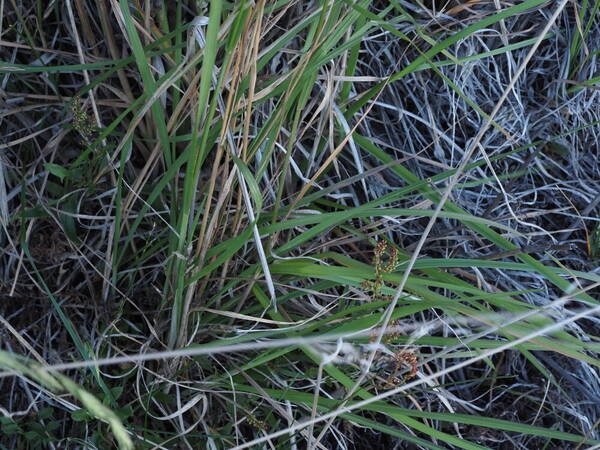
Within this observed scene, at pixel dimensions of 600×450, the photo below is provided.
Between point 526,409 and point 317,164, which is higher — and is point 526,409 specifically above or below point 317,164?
below

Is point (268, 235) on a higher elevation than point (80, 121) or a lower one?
lower

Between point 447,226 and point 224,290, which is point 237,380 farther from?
point 447,226

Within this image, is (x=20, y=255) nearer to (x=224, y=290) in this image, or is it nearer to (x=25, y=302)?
(x=25, y=302)

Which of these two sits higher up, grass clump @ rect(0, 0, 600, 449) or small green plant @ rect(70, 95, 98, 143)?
small green plant @ rect(70, 95, 98, 143)

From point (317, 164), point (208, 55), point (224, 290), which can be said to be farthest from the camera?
point (317, 164)

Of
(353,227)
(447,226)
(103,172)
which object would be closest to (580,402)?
(447,226)

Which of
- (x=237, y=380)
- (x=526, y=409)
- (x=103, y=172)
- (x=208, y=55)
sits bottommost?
(x=526, y=409)

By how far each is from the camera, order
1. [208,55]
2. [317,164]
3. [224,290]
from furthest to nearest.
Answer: [317,164] → [224,290] → [208,55]

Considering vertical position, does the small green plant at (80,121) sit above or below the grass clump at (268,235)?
above

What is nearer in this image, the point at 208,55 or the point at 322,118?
the point at 208,55

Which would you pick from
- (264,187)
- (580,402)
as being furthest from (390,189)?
(580,402)
